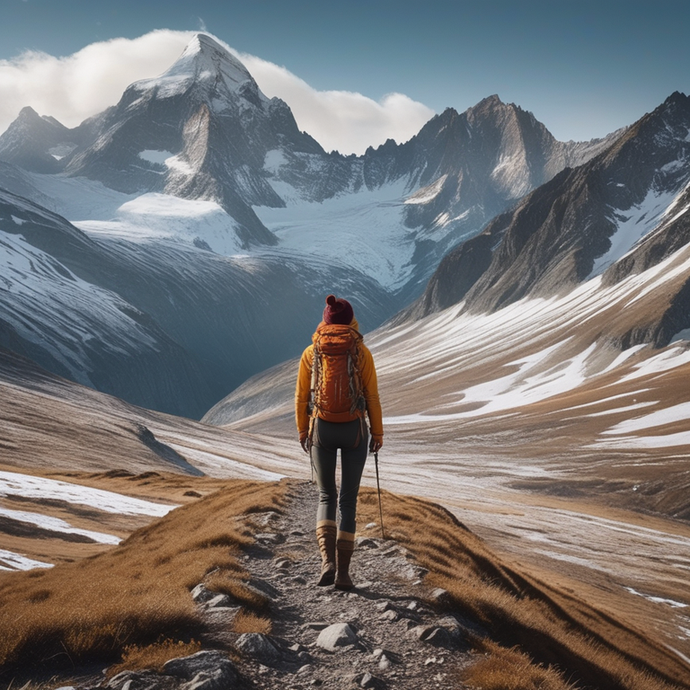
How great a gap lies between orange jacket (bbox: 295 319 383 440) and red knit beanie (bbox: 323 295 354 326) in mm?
137

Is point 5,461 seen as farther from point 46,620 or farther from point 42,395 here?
point 46,620

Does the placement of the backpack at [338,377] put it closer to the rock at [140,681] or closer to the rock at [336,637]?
the rock at [336,637]

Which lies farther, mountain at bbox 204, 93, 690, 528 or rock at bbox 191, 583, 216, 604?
mountain at bbox 204, 93, 690, 528

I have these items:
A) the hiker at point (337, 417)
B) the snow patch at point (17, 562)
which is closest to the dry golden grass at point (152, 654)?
the hiker at point (337, 417)

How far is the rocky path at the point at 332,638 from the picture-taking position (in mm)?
7285

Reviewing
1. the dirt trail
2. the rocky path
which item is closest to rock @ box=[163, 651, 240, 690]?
the rocky path

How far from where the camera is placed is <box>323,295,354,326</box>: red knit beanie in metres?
11.4

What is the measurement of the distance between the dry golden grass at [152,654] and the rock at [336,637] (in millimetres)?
1742

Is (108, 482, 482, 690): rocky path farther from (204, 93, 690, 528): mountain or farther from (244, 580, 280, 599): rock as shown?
(204, 93, 690, 528): mountain

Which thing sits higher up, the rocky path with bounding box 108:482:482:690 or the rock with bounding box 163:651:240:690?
the rock with bounding box 163:651:240:690

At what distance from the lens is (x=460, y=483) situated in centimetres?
9269

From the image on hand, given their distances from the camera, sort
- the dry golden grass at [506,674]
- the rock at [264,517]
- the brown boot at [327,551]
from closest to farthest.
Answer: the dry golden grass at [506,674] < the brown boot at [327,551] < the rock at [264,517]

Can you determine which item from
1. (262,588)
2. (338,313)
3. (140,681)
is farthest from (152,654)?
(338,313)

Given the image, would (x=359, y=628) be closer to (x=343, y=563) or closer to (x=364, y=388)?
(x=343, y=563)
